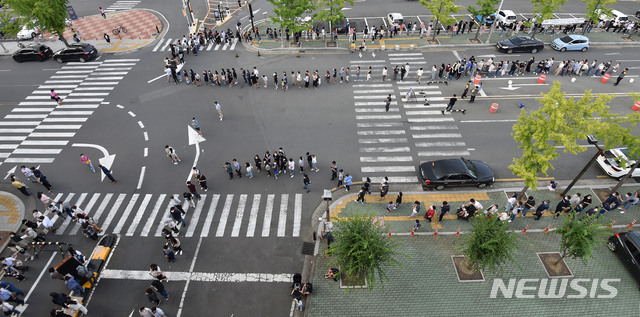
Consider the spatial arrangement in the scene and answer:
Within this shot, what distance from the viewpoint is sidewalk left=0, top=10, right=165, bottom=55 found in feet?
125

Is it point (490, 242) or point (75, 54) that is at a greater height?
point (490, 242)

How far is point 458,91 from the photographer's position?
29969mm

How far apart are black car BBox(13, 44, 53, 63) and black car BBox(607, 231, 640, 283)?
169ft

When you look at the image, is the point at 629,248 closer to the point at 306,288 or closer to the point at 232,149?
the point at 306,288

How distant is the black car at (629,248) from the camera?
1622cm

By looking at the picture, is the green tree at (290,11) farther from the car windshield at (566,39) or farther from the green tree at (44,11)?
the car windshield at (566,39)

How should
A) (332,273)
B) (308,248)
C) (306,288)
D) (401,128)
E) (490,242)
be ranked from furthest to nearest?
(401,128) < (308,248) < (332,273) < (306,288) < (490,242)

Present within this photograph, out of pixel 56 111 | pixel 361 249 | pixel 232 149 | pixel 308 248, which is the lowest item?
pixel 308 248

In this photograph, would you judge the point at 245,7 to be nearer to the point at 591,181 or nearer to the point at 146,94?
the point at 146,94

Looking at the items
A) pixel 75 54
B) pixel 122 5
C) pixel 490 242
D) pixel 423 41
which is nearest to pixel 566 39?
pixel 423 41

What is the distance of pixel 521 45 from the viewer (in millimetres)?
34438

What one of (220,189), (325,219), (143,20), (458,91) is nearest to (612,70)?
(458,91)

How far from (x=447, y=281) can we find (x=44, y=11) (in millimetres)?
42201

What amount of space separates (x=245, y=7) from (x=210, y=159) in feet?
106
